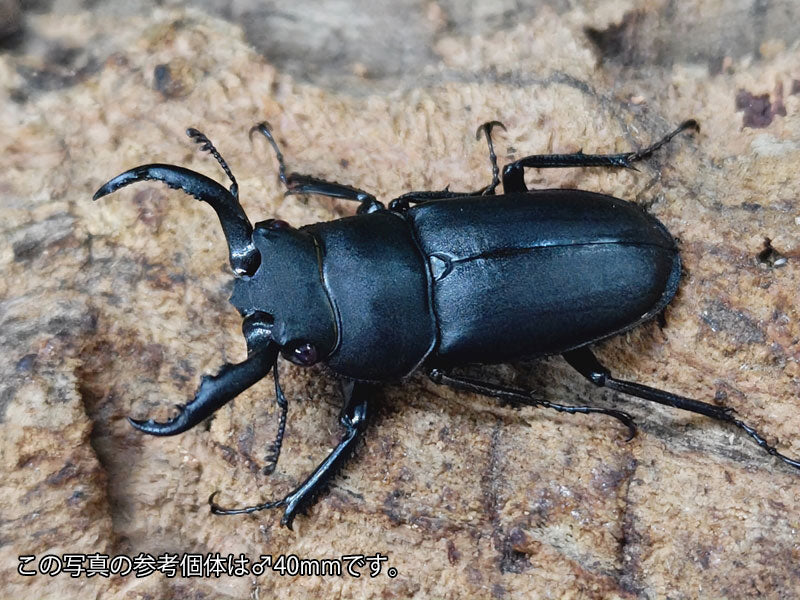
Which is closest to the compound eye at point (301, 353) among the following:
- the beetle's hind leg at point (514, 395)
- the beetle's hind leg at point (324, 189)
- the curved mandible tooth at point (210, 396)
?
the curved mandible tooth at point (210, 396)

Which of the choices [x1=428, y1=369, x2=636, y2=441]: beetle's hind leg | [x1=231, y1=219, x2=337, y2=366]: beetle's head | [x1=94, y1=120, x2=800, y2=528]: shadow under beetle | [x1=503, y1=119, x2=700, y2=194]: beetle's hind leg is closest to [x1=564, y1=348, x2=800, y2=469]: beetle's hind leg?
[x1=94, y1=120, x2=800, y2=528]: shadow under beetle

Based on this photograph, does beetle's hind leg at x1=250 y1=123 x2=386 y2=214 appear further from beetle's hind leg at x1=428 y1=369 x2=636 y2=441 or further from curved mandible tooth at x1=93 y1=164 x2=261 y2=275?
beetle's hind leg at x1=428 y1=369 x2=636 y2=441

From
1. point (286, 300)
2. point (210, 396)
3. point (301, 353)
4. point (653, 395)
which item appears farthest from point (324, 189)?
point (653, 395)

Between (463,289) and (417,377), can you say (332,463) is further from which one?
(463,289)

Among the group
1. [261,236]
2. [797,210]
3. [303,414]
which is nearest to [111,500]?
[303,414]

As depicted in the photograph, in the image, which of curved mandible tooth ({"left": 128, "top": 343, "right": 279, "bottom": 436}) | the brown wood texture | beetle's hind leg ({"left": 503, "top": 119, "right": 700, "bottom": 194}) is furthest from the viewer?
beetle's hind leg ({"left": 503, "top": 119, "right": 700, "bottom": 194})

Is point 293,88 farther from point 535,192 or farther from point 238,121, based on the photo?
point 535,192

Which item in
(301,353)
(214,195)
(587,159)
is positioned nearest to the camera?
(214,195)
